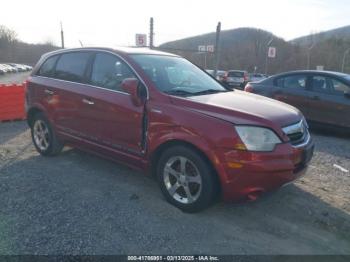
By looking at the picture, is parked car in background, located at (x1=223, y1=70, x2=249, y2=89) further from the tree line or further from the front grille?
the tree line

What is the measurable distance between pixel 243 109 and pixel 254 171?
69cm

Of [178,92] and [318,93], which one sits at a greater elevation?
[178,92]

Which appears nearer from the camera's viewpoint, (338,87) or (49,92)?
(49,92)

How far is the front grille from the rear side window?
444 cm

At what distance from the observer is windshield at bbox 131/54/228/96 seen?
4098 mm

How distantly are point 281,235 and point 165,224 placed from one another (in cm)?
117

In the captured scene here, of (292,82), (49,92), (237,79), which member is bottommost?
(237,79)

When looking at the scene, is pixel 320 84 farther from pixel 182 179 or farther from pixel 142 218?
pixel 142 218

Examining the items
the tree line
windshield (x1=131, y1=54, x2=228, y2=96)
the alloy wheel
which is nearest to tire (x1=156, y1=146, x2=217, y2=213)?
the alloy wheel

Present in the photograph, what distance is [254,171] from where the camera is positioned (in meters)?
3.30

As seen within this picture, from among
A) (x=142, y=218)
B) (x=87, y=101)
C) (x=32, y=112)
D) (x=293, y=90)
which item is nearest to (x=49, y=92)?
(x=32, y=112)

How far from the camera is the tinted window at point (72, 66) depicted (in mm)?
4844

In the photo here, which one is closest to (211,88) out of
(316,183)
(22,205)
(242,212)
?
(242,212)

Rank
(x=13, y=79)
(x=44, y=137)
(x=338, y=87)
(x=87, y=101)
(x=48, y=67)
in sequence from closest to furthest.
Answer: (x=87, y=101) < (x=48, y=67) < (x=44, y=137) < (x=338, y=87) < (x=13, y=79)
